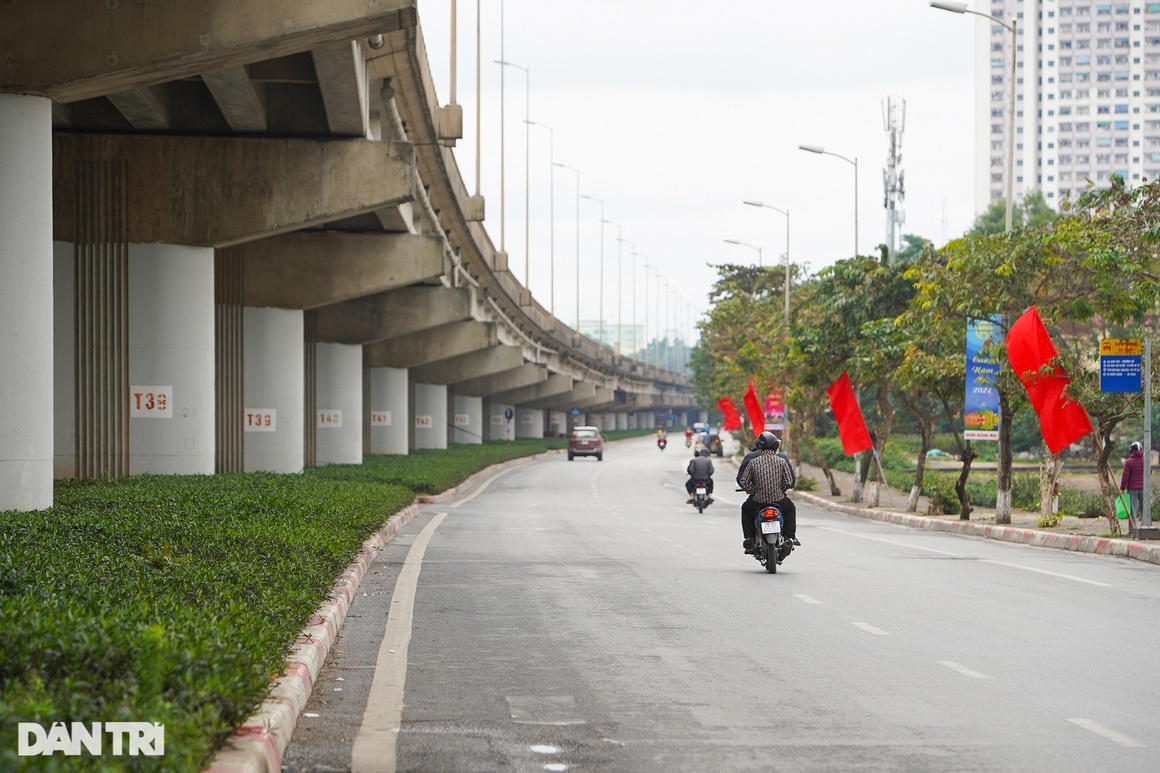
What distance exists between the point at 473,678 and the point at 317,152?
1687cm

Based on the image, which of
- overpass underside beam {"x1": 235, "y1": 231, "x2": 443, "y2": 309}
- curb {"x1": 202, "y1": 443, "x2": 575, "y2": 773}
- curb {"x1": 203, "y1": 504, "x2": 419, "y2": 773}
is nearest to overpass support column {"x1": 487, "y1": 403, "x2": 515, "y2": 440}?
overpass underside beam {"x1": 235, "y1": 231, "x2": 443, "y2": 309}

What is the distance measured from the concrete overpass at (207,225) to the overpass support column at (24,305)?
0.02 metres

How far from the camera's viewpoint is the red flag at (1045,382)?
25.1m

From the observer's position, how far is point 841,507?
3906cm

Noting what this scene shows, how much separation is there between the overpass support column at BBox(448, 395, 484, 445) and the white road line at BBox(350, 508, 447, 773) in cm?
7411

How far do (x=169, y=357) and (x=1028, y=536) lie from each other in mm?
14989

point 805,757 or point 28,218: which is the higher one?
point 28,218

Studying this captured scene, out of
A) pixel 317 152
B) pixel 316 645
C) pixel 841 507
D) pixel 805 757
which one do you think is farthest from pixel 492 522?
pixel 805 757

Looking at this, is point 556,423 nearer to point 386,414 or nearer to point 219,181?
point 386,414

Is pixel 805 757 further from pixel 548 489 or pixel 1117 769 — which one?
pixel 548 489

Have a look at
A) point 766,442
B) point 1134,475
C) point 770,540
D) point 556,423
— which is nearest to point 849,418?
point 1134,475

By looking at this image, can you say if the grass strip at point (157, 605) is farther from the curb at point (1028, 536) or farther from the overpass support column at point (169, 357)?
the curb at point (1028, 536)

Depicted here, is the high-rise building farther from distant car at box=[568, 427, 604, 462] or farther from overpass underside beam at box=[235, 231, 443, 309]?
overpass underside beam at box=[235, 231, 443, 309]

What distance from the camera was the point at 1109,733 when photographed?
756 cm
